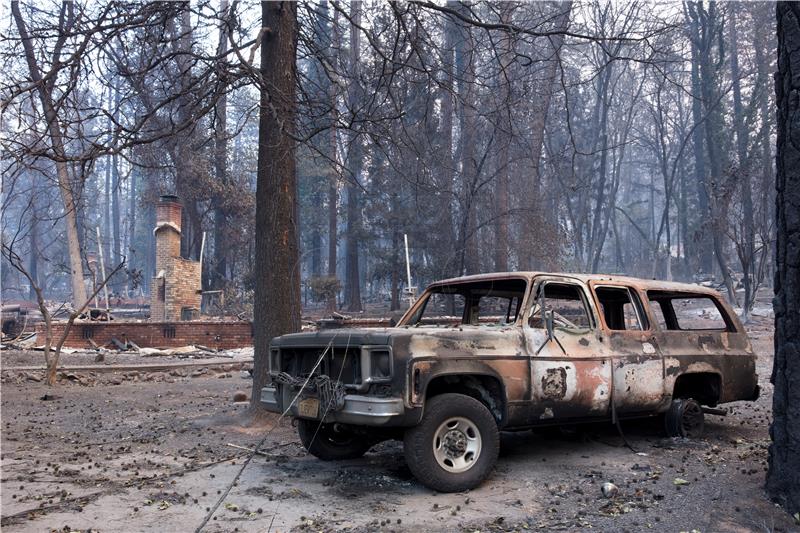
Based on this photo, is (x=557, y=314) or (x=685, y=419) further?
(x=685, y=419)

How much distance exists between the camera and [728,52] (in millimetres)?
40938

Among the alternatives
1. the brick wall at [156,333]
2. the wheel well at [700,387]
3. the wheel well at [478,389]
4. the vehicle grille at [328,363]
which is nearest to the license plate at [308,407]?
the vehicle grille at [328,363]

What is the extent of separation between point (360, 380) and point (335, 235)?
28.6m

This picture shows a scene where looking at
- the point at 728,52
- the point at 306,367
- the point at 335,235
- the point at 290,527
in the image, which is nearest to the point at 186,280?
the point at 335,235

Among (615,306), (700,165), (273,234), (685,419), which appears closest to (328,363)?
(273,234)

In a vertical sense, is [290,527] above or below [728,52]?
below

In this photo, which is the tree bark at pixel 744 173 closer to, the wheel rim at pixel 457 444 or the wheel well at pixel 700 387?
the wheel well at pixel 700 387

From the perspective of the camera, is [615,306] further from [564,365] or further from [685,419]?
[564,365]

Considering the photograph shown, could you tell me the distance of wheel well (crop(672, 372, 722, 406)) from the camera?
278 inches

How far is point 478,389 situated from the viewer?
5.55 metres

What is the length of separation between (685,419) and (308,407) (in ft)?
13.2

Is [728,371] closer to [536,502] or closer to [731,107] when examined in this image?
[536,502]

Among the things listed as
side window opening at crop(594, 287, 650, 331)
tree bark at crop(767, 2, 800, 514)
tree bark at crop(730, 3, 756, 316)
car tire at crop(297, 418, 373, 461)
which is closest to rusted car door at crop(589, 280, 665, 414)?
side window opening at crop(594, 287, 650, 331)

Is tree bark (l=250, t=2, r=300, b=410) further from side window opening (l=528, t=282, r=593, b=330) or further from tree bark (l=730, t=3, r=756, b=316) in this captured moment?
tree bark (l=730, t=3, r=756, b=316)
